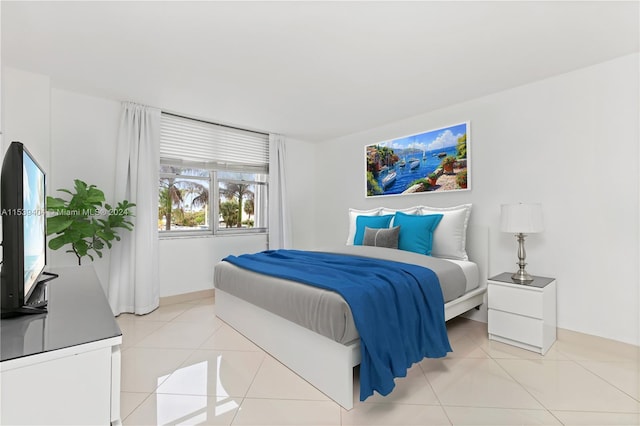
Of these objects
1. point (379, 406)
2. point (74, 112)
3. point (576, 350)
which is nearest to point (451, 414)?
point (379, 406)

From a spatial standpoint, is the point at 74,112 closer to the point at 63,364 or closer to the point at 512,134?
the point at 63,364

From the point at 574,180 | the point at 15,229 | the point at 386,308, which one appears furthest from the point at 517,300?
the point at 15,229

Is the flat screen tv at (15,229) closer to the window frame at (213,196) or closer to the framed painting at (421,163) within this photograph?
the window frame at (213,196)

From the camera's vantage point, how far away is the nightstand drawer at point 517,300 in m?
2.45

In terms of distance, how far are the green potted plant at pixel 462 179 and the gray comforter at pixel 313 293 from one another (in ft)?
3.30

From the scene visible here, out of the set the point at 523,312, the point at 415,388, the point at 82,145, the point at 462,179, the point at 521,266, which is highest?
the point at 82,145

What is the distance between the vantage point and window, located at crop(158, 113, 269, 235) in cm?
390

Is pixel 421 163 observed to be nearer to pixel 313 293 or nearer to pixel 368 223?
pixel 368 223

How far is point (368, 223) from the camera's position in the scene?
3.70 m

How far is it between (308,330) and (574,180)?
2.60 metres

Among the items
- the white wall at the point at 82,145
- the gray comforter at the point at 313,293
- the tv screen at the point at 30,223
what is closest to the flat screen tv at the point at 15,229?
the tv screen at the point at 30,223

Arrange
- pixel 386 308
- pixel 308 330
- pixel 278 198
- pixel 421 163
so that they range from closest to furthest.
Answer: pixel 386 308 → pixel 308 330 → pixel 421 163 → pixel 278 198

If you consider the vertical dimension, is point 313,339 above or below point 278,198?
below

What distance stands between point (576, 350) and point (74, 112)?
5228 millimetres
